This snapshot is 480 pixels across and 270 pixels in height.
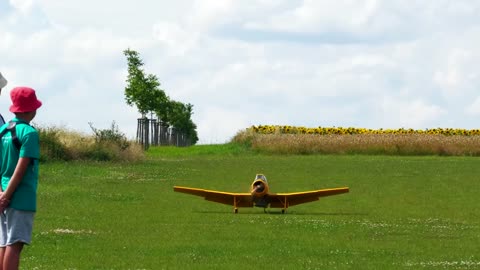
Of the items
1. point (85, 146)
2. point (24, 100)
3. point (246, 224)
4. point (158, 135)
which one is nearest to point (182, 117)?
point (158, 135)

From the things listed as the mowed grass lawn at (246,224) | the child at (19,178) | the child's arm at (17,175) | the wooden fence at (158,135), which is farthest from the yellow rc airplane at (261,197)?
the wooden fence at (158,135)

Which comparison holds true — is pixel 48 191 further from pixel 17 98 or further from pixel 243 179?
pixel 17 98

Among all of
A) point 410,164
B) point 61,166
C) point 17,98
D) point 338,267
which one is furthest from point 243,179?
point 17,98

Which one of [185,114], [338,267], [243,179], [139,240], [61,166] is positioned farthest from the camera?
[185,114]

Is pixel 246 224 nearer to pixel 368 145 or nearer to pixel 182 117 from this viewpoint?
pixel 368 145

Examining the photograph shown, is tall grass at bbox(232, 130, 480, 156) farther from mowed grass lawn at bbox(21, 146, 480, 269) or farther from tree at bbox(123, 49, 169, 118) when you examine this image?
mowed grass lawn at bbox(21, 146, 480, 269)

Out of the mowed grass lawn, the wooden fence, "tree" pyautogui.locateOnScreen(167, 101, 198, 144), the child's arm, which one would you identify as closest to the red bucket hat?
the child's arm

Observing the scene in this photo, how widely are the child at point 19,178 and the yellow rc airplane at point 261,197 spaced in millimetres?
16632

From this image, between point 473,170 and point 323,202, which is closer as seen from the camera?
point 323,202

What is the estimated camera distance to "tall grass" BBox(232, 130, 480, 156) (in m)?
70.8

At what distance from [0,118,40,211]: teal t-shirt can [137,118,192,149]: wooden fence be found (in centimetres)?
5537

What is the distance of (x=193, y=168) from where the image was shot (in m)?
48.7

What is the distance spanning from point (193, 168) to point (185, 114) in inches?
2653

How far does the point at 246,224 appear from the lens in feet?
75.1
